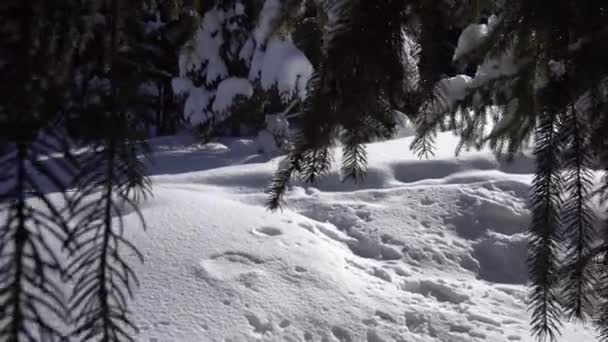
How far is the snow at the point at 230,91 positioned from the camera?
322 inches

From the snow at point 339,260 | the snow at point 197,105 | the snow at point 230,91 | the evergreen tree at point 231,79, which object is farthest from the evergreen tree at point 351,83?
the snow at point 197,105

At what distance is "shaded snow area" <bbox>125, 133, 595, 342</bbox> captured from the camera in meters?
3.29

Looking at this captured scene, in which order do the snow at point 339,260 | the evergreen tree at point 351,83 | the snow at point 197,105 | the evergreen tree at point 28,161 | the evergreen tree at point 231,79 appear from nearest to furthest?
the evergreen tree at point 28,161, the evergreen tree at point 351,83, the snow at point 339,260, the evergreen tree at point 231,79, the snow at point 197,105

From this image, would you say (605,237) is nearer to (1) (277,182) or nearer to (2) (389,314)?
(1) (277,182)

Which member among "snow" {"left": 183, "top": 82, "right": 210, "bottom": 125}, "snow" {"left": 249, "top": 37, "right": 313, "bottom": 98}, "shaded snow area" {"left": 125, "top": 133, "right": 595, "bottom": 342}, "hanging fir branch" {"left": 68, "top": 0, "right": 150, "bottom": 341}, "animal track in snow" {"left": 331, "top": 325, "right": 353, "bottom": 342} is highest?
"snow" {"left": 249, "top": 37, "right": 313, "bottom": 98}

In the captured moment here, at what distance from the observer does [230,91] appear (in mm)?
8203

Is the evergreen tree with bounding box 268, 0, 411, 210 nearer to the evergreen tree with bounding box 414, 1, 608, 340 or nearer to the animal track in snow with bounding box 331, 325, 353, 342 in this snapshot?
the evergreen tree with bounding box 414, 1, 608, 340

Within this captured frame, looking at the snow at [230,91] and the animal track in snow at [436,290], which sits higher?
the snow at [230,91]

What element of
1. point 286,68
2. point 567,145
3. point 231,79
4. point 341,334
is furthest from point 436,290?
point 231,79

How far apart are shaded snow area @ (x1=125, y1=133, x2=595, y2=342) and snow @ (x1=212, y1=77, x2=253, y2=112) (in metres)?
2.37

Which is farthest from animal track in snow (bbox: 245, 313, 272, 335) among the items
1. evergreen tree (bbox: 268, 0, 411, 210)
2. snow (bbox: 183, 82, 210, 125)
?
snow (bbox: 183, 82, 210, 125)

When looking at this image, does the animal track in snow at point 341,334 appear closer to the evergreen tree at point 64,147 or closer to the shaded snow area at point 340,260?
the shaded snow area at point 340,260

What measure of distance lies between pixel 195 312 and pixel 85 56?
2.47 m

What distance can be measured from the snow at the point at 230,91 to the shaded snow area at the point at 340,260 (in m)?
2.37
